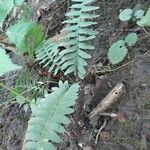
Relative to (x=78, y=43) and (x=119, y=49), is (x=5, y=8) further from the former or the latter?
(x=119, y=49)

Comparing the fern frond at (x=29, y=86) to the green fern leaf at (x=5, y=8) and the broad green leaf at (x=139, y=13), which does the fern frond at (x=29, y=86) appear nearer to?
the green fern leaf at (x=5, y=8)

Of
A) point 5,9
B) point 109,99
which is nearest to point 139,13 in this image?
point 109,99

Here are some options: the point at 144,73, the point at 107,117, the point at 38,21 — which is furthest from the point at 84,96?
the point at 38,21

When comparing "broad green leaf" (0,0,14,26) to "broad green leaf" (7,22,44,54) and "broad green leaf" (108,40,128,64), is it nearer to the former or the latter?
"broad green leaf" (7,22,44,54)

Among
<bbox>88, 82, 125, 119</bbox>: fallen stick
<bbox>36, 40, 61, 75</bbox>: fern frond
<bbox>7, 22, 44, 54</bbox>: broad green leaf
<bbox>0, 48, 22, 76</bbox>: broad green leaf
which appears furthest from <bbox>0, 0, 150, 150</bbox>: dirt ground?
<bbox>0, 48, 22, 76</bbox>: broad green leaf

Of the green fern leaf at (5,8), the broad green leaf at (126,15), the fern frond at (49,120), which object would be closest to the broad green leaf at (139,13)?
the broad green leaf at (126,15)
